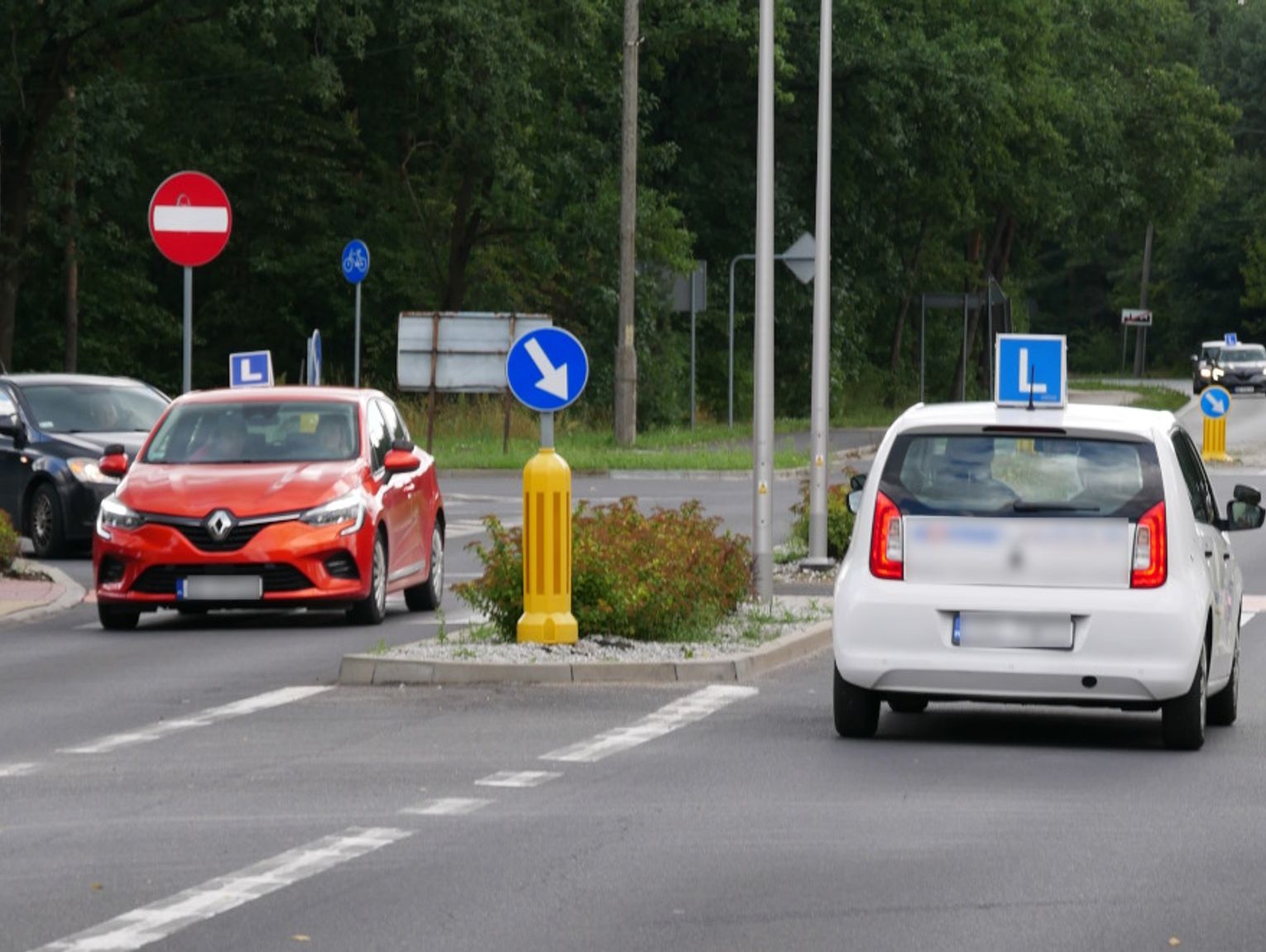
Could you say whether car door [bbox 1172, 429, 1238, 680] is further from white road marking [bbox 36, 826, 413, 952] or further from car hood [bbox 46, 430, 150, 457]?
car hood [bbox 46, 430, 150, 457]

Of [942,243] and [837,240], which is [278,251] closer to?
[837,240]

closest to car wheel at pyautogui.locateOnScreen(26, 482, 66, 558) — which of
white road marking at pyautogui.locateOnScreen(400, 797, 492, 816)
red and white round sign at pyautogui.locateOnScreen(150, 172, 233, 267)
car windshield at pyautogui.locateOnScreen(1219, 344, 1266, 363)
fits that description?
red and white round sign at pyautogui.locateOnScreen(150, 172, 233, 267)

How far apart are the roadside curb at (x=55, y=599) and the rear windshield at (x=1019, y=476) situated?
8.55 metres

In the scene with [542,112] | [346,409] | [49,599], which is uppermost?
[542,112]

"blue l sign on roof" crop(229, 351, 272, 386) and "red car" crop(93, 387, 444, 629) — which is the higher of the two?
"blue l sign on roof" crop(229, 351, 272, 386)

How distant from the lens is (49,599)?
19938 millimetres

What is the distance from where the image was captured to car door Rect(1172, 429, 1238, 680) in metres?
12.5

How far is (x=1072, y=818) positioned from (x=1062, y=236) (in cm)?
6519

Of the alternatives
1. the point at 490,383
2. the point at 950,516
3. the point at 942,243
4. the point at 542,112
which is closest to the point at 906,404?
the point at 942,243

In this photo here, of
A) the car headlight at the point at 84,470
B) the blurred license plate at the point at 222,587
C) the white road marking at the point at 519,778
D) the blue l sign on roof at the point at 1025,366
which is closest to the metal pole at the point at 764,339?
the blue l sign on roof at the point at 1025,366

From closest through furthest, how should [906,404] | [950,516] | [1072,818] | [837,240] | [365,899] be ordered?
1. [365,899]
2. [1072,818]
3. [950,516]
4. [837,240]
5. [906,404]

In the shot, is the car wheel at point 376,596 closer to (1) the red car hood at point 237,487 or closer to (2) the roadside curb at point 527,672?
(1) the red car hood at point 237,487

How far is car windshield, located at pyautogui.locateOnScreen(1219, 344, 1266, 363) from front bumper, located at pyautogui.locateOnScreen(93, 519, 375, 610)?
70475 millimetres

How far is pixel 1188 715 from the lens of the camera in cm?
1207
